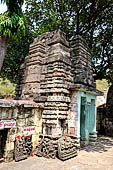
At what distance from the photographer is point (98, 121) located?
39.8 feet

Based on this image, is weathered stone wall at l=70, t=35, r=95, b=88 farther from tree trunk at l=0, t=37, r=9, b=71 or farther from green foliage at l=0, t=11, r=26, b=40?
tree trunk at l=0, t=37, r=9, b=71

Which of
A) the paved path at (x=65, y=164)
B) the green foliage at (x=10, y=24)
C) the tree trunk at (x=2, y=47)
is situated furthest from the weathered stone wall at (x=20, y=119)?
the green foliage at (x=10, y=24)

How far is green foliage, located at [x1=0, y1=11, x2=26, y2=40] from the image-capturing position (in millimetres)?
5746

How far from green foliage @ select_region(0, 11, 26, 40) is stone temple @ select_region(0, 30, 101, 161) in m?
1.40

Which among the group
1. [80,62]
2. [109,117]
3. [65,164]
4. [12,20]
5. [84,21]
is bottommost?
[65,164]

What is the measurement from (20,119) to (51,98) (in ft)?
4.94

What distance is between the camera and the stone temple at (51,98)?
196 inches

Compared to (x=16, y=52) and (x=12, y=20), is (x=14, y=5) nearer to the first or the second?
(x=12, y=20)

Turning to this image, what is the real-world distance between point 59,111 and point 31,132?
1418mm

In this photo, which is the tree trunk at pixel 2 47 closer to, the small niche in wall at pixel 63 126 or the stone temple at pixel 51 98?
the stone temple at pixel 51 98

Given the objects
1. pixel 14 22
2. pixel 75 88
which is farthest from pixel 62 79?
pixel 14 22

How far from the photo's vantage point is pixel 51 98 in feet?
19.1

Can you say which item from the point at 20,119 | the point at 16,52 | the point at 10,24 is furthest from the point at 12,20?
the point at 16,52

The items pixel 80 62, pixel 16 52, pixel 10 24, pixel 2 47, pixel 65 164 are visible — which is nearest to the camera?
pixel 65 164
